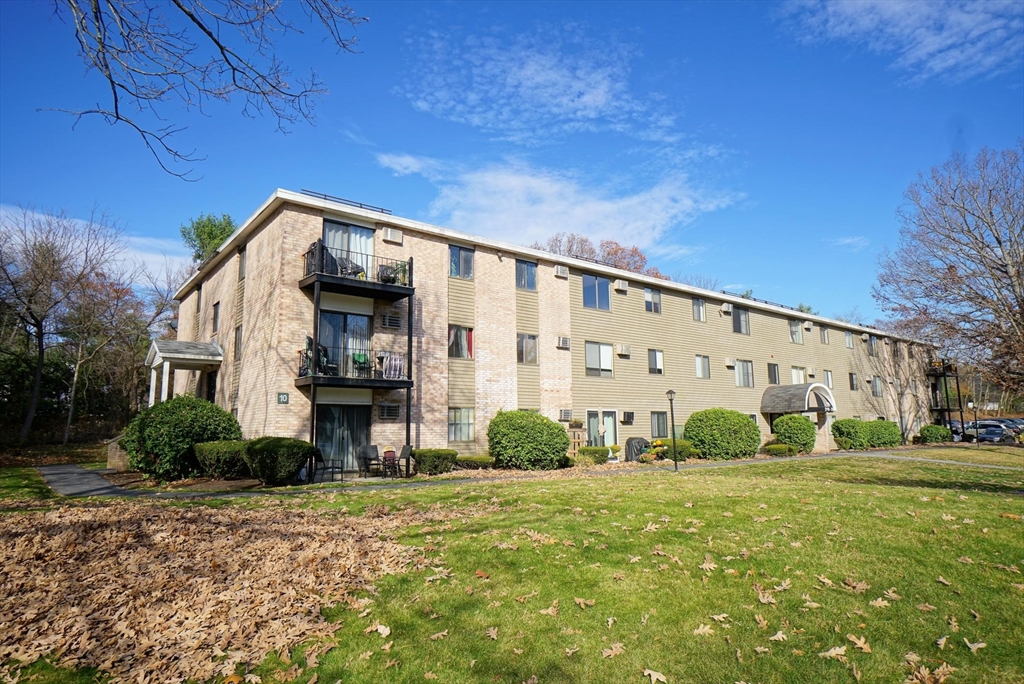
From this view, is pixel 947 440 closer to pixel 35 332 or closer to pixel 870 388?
pixel 870 388

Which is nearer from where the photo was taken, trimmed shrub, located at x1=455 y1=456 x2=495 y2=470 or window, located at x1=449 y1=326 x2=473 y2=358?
trimmed shrub, located at x1=455 y1=456 x2=495 y2=470

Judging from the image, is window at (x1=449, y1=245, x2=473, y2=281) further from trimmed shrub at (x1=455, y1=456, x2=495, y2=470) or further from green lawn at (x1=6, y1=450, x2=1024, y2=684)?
green lawn at (x1=6, y1=450, x2=1024, y2=684)

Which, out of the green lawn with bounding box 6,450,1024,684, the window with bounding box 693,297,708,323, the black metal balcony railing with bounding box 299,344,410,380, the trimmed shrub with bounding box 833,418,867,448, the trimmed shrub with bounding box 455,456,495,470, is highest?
the window with bounding box 693,297,708,323

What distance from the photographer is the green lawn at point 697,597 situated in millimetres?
4664

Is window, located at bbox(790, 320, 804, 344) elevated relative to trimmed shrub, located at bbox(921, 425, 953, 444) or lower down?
elevated

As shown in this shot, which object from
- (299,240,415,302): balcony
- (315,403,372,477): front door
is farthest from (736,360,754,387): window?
(315,403,372,477): front door

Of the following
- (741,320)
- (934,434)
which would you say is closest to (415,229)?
(741,320)

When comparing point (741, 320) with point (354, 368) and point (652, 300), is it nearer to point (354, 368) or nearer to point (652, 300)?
point (652, 300)

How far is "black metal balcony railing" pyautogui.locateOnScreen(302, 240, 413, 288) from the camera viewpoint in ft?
56.8

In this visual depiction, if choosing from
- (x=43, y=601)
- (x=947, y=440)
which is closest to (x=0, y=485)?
(x=43, y=601)

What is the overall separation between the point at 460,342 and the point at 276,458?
8.25 meters

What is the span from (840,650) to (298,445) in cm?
1264

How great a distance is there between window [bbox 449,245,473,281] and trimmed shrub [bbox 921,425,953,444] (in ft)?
106

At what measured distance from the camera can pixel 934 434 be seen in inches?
1432
